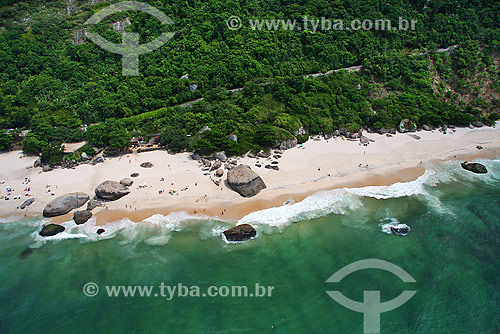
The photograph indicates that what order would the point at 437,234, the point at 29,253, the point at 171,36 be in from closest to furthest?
the point at 29,253
the point at 437,234
the point at 171,36

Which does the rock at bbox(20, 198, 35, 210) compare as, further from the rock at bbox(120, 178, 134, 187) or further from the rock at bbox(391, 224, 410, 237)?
the rock at bbox(391, 224, 410, 237)

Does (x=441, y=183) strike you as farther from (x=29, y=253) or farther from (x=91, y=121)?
(x=91, y=121)

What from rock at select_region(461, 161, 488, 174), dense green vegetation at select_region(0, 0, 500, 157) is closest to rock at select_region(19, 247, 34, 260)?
dense green vegetation at select_region(0, 0, 500, 157)

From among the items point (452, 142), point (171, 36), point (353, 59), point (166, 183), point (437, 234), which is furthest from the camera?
point (171, 36)

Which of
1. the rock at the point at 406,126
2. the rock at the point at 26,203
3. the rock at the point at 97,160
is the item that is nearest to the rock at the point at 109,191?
the rock at the point at 26,203

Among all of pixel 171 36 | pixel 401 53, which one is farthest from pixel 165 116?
pixel 401 53

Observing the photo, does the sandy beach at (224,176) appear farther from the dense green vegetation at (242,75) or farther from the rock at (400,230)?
the rock at (400,230)

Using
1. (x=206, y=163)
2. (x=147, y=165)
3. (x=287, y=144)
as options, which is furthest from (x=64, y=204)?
(x=287, y=144)
